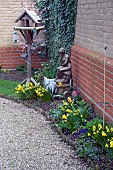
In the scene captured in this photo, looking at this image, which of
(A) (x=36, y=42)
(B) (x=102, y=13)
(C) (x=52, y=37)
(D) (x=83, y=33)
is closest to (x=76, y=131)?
(B) (x=102, y=13)

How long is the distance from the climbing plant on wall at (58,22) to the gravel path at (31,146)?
2.06 meters

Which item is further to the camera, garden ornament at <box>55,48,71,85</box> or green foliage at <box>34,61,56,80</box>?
green foliage at <box>34,61,56,80</box>

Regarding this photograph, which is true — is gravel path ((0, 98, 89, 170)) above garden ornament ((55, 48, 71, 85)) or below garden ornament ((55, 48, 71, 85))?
below

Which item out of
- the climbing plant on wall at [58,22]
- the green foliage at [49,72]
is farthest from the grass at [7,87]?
the climbing plant on wall at [58,22]

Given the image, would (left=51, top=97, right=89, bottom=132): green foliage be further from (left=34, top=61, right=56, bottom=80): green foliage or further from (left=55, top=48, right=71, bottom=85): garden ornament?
(left=34, top=61, right=56, bottom=80): green foliage

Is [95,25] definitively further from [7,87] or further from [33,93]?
[7,87]

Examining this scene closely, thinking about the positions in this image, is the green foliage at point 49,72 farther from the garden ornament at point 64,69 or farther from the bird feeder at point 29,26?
the garden ornament at point 64,69

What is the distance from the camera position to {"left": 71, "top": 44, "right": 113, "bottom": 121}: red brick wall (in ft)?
20.0

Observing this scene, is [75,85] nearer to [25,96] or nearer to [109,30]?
[25,96]

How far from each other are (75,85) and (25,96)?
1.08 metres

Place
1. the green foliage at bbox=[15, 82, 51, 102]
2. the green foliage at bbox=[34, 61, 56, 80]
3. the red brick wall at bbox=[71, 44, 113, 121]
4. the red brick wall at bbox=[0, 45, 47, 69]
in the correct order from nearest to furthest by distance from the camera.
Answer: the red brick wall at bbox=[71, 44, 113, 121] < the green foliage at bbox=[15, 82, 51, 102] < the green foliage at bbox=[34, 61, 56, 80] < the red brick wall at bbox=[0, 45, 47, 69]

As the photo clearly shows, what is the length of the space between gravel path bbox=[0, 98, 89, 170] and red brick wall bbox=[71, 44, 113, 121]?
0.91m

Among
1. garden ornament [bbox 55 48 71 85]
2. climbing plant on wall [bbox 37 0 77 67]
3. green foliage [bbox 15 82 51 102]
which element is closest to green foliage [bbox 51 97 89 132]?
green foliage [bbox 15 82 51 102]

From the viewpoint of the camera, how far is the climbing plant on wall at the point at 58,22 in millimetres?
8812
